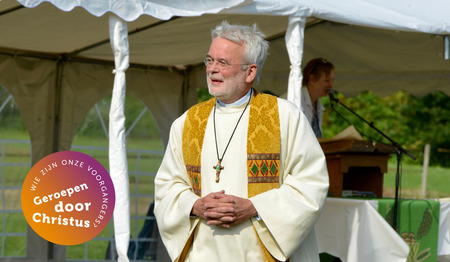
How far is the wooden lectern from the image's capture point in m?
5.53

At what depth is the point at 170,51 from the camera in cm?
741

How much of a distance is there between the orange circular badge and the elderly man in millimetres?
1251

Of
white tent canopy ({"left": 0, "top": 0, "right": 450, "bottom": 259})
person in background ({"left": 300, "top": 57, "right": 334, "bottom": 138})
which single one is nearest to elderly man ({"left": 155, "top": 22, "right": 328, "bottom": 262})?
white tent canopy ({"left": 0, "top": 0, "right": 450, "bottom": 259})

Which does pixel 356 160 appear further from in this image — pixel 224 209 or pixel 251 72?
pixel 224 209

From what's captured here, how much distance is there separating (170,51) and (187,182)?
387 centimetres

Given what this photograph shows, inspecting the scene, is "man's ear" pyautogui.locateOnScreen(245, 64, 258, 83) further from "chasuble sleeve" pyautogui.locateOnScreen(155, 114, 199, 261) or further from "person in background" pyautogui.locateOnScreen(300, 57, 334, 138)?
"person in background" pyautogui.locateOnScreen(300, 57, 334, 138)

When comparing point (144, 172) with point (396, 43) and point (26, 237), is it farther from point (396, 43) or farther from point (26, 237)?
point (396, 43)

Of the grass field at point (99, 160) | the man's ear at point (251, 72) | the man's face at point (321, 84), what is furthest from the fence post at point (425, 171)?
the man's ear at point (251, 72)

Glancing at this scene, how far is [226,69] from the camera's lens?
11.5 feet

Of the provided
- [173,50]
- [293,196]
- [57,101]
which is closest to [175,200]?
[293,196]

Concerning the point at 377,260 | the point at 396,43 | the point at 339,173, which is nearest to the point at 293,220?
the point at 377,260

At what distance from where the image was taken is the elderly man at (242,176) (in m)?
3.42

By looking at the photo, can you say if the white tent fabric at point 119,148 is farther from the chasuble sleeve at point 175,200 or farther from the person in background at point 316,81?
the person in background at point 316,81

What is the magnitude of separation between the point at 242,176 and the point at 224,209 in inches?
10.2
